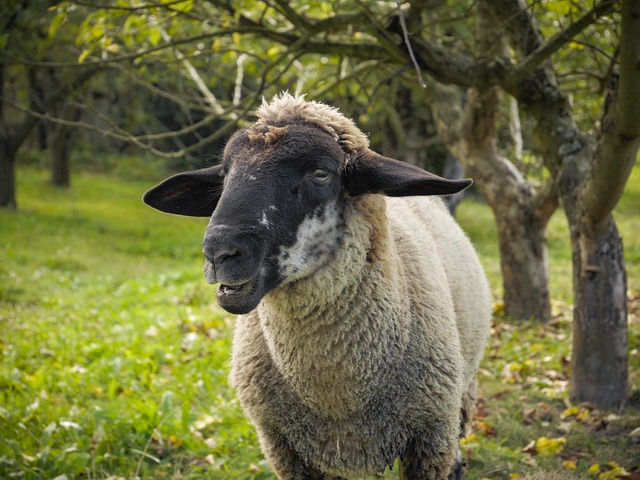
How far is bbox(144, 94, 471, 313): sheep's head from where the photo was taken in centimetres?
270

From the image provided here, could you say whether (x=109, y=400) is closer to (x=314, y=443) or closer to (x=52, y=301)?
(x=314, y=443)

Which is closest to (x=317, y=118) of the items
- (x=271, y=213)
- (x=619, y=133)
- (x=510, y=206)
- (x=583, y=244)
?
(x=271, y=213)

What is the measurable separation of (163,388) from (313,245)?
3.44 meters

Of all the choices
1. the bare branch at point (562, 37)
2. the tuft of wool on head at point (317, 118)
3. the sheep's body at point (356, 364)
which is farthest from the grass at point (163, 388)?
the bare branch at point (562, 37)

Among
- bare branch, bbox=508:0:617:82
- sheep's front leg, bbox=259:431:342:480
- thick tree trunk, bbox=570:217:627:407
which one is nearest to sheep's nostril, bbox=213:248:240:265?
sheep's front leg, bbox=259:431:342:480

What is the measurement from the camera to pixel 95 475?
4.30 m

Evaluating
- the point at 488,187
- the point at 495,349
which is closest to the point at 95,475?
the point at 495,349

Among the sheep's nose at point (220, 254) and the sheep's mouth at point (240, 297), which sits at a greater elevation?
the sheep's nose at point (220, 254)

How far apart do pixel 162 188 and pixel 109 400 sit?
3.04 meters

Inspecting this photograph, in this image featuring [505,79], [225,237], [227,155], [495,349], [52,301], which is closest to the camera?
[225,237]

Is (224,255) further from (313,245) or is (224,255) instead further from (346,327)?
(346,327)

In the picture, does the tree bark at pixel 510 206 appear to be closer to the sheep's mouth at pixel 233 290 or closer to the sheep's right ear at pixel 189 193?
the sheep's right ear at pixel 189 193

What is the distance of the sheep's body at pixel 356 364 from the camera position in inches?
124

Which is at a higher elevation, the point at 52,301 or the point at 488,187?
the point at 488,187
